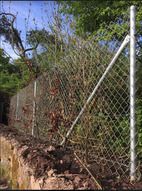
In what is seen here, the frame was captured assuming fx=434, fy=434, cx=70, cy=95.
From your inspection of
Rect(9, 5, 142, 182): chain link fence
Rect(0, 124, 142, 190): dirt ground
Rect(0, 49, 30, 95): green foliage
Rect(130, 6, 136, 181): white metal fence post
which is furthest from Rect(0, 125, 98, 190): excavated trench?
Rect(0, 49, 30, 95): green foliage

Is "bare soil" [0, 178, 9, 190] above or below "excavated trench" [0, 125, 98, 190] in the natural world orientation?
below

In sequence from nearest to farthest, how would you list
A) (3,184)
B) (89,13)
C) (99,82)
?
(3,184) → (99,82) → (89,13)

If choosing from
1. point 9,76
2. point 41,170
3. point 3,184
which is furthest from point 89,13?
point 9,76

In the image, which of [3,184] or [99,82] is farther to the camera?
[99,82]

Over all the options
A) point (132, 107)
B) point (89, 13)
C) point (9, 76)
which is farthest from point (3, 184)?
point (9, 76)

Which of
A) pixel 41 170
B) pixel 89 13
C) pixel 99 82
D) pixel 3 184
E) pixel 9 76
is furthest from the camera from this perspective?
pixel 9 76

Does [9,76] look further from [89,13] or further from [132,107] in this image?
[132,107]

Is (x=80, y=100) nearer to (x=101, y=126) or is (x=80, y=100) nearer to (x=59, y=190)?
(x=101, y=126)

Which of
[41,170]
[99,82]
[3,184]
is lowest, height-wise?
[3,184]

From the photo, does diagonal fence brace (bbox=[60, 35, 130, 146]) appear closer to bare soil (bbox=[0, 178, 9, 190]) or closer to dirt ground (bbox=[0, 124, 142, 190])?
dirt ground (bbox=[0, 124, 142, 190])

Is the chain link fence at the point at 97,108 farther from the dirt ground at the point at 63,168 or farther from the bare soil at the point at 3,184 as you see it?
the bare soil at the point at 3,184

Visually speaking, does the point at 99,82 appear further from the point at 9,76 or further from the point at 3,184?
the point at 9,76

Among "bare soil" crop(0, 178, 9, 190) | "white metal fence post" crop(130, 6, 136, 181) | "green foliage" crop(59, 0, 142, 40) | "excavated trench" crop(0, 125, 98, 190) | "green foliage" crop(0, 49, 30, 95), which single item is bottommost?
"bare soil" crop(0, 178, 9, 190)

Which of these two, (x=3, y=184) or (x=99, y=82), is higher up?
(x=99, y=82)
